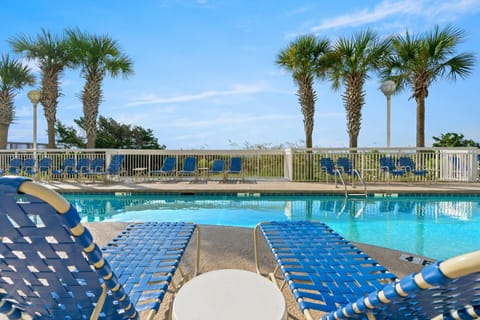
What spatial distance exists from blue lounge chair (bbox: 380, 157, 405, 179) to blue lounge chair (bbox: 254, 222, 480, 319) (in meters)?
7.86

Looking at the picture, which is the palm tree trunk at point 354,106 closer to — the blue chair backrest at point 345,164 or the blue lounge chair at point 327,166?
the blue chair backrest at point 345,164

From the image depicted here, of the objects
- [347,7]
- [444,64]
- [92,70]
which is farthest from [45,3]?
[444,64]

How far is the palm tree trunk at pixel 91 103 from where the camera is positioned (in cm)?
1287

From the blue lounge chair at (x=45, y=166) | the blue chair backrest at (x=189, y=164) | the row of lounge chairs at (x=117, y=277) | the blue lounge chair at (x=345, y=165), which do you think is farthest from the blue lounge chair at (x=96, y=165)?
the row of lounge chairs at (x=117, y=277)

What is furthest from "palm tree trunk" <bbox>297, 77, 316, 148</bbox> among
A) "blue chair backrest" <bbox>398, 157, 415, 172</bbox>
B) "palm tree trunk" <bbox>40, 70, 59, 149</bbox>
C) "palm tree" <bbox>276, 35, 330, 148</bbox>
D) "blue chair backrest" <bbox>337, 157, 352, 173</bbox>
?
"palm tree trunk" <bbox>40, 70, 59, 149</bbox>

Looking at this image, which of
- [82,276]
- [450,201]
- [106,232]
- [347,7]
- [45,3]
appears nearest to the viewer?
[82,276]

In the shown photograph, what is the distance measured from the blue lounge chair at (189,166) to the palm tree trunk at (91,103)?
5043 mm

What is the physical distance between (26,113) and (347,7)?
1548cm

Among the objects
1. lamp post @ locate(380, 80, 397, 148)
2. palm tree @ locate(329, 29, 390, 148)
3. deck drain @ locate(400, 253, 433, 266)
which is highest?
palm tree @ locate(329, 29, 390, 148)

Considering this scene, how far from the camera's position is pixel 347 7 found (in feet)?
32.9

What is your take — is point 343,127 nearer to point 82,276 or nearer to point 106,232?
point 106,232

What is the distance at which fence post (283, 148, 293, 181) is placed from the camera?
410 inches

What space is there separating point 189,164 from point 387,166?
20.4ft

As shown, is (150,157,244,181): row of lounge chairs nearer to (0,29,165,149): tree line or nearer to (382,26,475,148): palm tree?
(0,29,165,149): tree line
